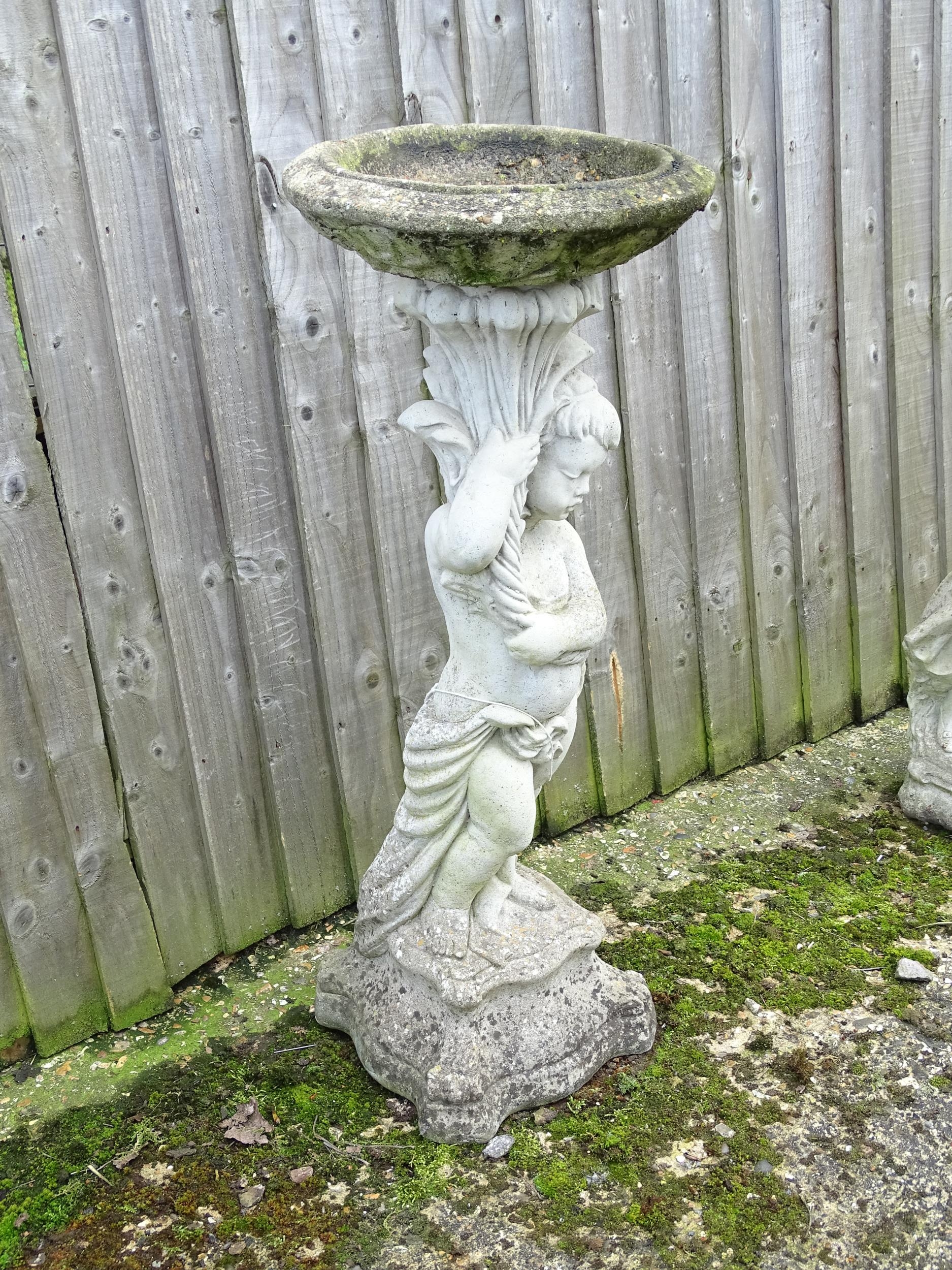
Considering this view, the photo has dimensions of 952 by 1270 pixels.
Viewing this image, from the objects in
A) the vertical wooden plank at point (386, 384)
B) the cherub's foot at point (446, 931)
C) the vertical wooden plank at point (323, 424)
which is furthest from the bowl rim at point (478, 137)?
the cherub's foot at point (446, 931)

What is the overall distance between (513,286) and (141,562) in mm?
1368

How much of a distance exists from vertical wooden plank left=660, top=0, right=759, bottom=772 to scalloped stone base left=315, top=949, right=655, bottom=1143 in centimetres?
156

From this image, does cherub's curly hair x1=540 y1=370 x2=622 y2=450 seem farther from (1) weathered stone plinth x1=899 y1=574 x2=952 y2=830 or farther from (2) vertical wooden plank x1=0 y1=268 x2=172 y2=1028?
(1) weathered stone plinth x1=899 y1=574 x2=952 y2=830

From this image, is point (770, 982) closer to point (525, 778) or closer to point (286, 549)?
point (525, 778)

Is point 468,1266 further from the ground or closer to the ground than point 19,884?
closer to the ground

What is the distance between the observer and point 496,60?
369cm

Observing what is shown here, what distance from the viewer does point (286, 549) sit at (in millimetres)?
3688

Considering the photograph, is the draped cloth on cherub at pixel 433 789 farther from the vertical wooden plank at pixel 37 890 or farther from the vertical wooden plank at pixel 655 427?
the vertical wooden plank at pixel 655 427

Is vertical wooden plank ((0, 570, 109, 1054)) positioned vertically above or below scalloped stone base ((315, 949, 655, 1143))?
above

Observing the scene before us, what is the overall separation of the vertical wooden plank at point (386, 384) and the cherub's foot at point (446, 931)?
2.90 ft

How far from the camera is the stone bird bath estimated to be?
2.53m

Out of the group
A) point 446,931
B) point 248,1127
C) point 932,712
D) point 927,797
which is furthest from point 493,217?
point 927,797

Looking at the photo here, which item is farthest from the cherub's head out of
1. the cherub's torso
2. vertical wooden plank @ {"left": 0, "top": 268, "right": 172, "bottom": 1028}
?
vertical wooden plank @ {"left": 0, "top": 268, "right": 172, "bottom": 1028}

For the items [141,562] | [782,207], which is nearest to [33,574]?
[141,562]
